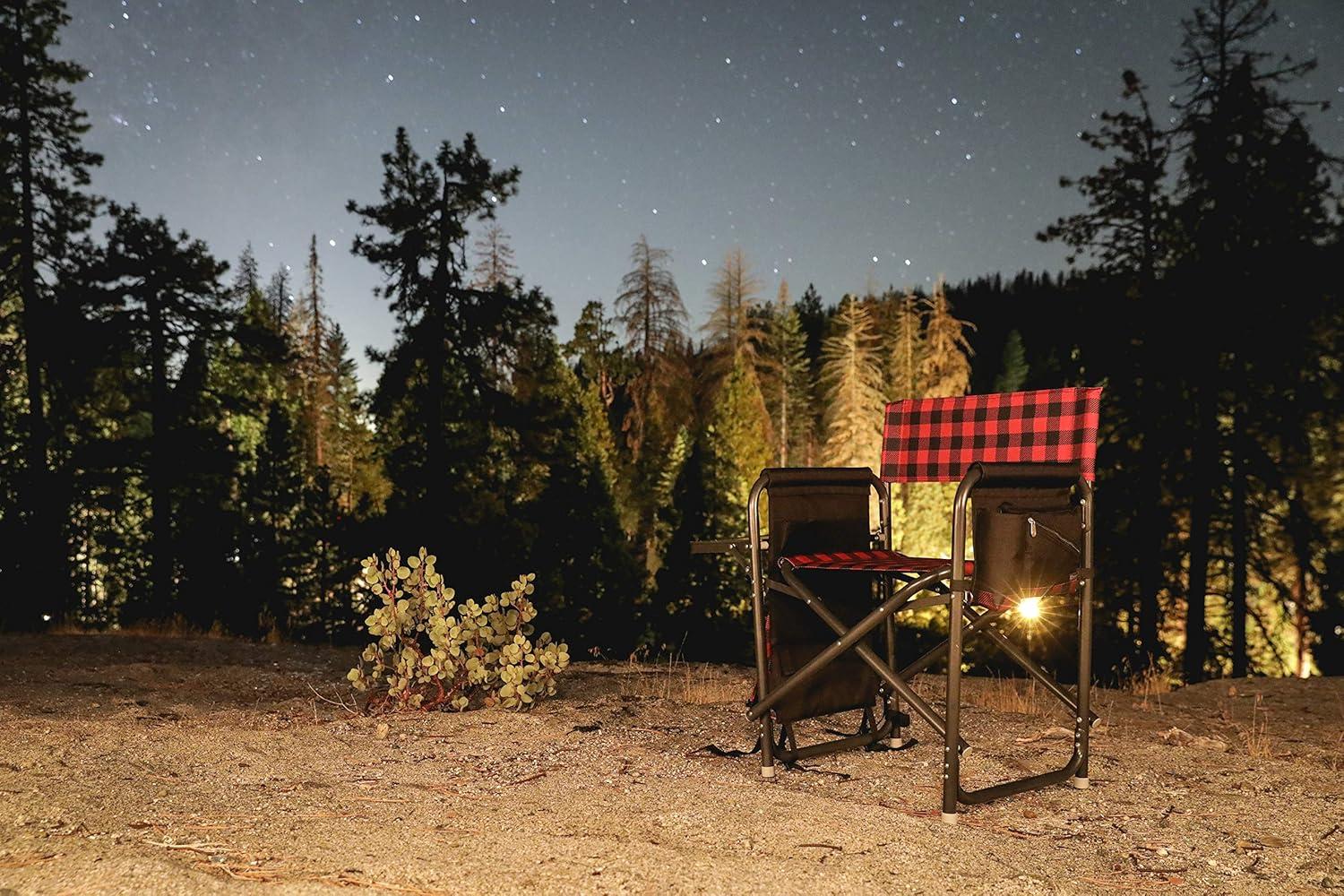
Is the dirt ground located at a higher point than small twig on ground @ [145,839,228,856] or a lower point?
lower

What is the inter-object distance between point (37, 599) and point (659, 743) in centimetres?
1465

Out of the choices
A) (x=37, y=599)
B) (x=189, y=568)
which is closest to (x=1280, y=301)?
(x=37, y=599)

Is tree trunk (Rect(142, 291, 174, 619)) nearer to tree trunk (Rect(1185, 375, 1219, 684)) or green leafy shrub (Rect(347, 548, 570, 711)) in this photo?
green leafy shrub (Rect(347, 548, 570, 711))

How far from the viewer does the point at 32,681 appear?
574cm

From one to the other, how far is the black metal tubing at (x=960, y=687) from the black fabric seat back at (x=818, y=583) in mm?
704

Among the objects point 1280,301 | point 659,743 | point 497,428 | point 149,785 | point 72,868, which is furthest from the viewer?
point 497,428

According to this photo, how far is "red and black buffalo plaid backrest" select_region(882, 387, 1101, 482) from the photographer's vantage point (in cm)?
398

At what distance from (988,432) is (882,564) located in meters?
0.93

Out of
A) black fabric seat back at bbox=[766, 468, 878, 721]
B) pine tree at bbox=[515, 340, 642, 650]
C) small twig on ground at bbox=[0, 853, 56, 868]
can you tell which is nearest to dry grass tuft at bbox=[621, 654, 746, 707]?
black fabric seat back at bbox=[766, 468, 878, 721]

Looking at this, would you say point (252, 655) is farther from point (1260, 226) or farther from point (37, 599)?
point (1260, 226)

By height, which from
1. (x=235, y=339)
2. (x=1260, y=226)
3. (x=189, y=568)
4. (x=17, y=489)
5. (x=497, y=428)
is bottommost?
(x=189, y=568)

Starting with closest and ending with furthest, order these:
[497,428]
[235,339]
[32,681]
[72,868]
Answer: [72,868] → [32,681] → [235,339] → [497,428]

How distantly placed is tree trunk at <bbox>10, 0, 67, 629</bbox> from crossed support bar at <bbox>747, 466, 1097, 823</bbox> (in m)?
15.4

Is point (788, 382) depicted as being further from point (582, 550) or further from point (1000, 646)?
point (1000, 646)
